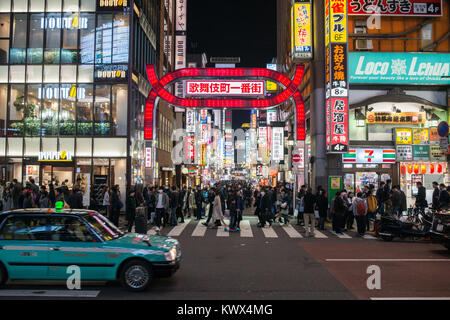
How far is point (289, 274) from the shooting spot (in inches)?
353

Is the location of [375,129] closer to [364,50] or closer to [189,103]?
[364,50]

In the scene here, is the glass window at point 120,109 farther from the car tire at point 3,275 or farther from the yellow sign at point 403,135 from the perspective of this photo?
the car tire at point 3,275

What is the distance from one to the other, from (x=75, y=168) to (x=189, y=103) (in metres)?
10.2

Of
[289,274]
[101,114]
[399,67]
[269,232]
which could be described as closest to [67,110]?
[101,114]

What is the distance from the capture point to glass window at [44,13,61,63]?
26859 mm

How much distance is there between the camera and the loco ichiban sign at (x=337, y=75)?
2156 cm

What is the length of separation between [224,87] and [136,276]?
16098 mm

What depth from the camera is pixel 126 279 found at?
7.59 m

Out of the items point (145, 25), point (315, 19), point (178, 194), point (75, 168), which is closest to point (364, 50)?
point (315, 19)

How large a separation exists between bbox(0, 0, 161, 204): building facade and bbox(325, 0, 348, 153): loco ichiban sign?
44.2 ft

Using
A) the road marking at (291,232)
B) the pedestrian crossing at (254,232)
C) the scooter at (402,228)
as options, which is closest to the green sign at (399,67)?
the road marking at (291,232)

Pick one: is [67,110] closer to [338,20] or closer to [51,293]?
[338,20]

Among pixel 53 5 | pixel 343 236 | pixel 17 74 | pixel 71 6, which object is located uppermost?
pixel 53 5

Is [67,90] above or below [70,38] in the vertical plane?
below
